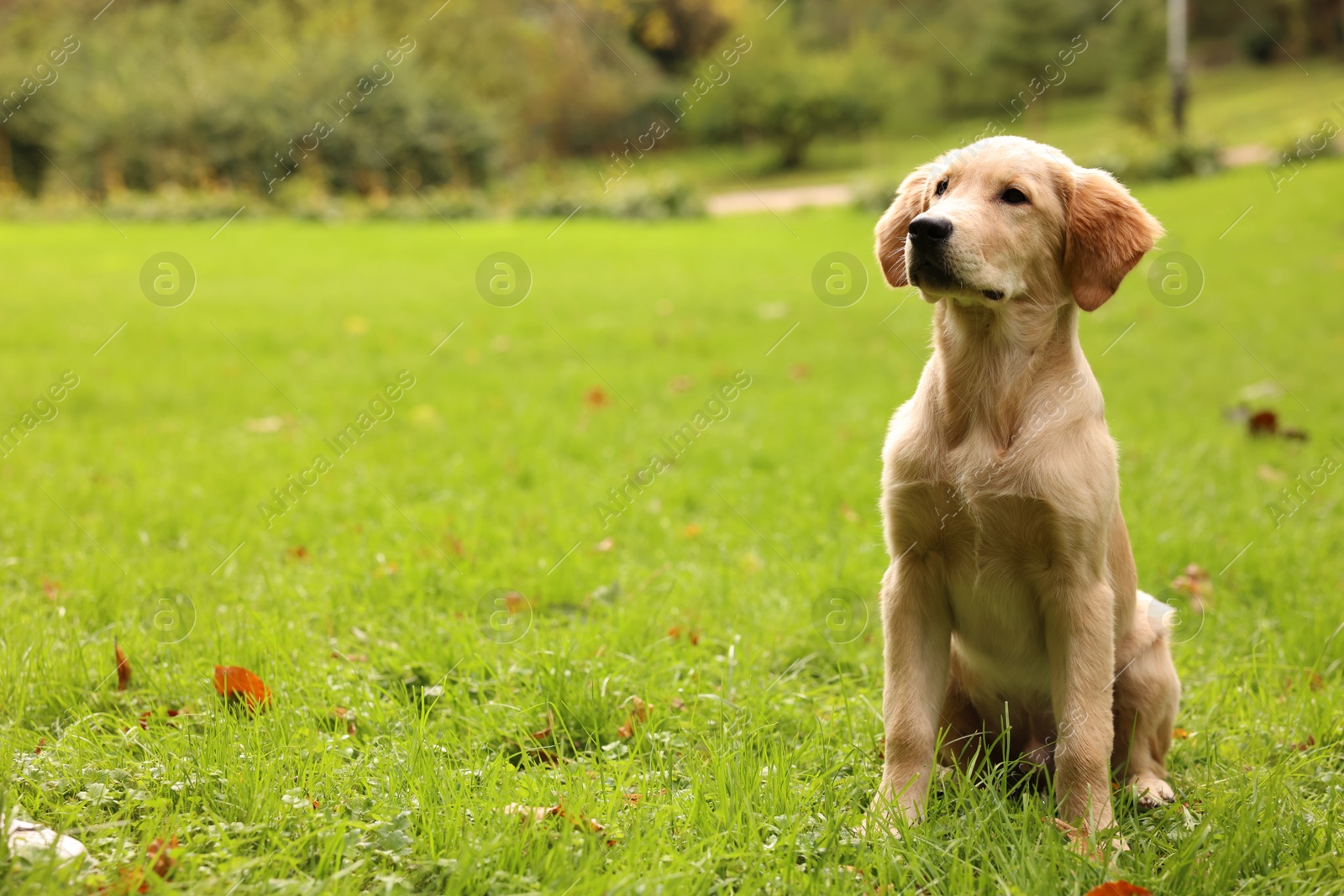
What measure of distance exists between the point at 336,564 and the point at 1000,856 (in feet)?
9.74

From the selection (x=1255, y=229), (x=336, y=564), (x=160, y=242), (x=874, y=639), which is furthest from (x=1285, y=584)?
(x=160, y=242)

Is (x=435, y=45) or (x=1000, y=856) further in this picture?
(x=435, y=45)

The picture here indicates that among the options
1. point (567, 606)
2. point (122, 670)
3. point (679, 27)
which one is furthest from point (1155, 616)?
point (679, 27)

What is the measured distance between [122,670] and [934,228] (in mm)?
2655

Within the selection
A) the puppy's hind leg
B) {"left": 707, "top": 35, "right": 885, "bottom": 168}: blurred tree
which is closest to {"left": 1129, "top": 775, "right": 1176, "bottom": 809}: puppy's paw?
the puppy's hind leg

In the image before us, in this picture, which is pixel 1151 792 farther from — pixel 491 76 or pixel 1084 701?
→ pixel 491 76

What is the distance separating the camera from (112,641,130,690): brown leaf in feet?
9.89

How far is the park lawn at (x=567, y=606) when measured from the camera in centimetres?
221

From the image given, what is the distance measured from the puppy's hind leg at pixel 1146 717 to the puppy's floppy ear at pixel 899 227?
1187 millimetres

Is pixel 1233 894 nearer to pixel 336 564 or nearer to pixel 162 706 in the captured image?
pixel 162 706

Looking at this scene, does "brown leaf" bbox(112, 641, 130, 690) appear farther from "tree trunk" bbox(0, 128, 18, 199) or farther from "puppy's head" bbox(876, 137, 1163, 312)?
"tree trunk" bbox(0, 128, 18, 199)

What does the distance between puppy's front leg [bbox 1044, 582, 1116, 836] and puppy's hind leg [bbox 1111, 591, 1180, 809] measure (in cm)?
25

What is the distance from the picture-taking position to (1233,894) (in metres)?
2.12

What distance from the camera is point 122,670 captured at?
10.0ft
